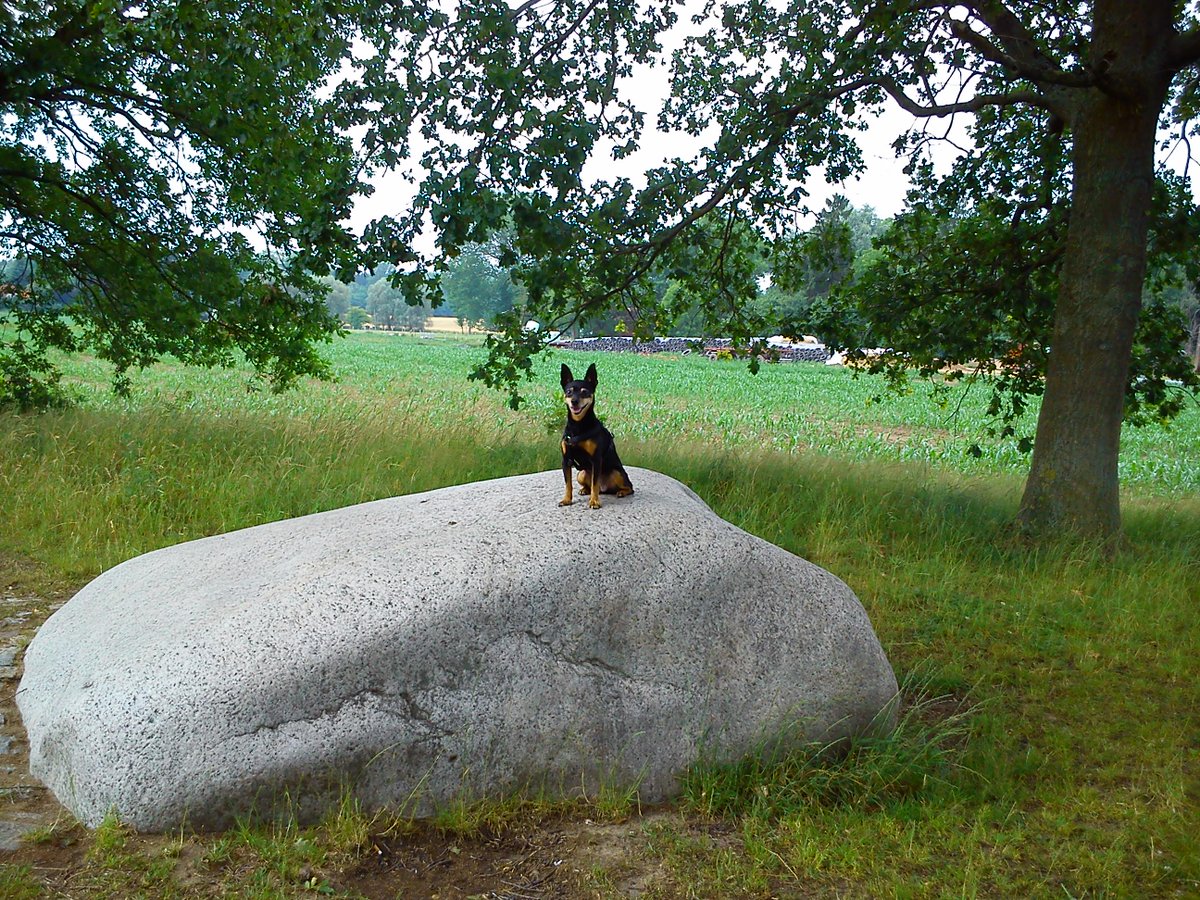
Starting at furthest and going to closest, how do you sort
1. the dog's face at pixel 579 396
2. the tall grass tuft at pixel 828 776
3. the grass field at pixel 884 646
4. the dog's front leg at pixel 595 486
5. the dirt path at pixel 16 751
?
1. the dog's front leg at pixel 595 486
2. the dog's face at pixel 579 396
3. the tall grass tuft at pixel 828 776
4. the dirt path at pixel 16 751
5. the grass field at pixel 884 646

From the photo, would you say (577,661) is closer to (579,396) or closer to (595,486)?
(595,486)

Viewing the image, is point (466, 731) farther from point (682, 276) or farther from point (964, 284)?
point (964, 284)

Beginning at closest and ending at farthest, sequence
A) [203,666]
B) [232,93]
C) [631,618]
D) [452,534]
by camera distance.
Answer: [203,666]
[631,618]
[452,534]
[232,93]

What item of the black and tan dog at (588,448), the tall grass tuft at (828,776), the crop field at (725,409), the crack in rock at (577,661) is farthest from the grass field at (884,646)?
the black and tan dog at (588,448)

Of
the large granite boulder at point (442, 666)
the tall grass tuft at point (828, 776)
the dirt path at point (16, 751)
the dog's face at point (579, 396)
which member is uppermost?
the dog's face at point (579, 396)

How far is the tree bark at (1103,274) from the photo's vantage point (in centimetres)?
838

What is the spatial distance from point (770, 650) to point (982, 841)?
1270 millimetres

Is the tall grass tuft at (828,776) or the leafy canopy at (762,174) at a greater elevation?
the leafy canopy at (762,174)

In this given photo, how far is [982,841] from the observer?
395 centimetres

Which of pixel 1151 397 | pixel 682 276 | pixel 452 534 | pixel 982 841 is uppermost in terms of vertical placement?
pixel 682 276

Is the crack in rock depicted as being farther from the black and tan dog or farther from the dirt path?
the dirt path

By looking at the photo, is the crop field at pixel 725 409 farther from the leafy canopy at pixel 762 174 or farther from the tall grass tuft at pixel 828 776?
the tall grass tuft at pixel 828 776

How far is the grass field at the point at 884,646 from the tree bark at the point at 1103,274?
27.9 inches

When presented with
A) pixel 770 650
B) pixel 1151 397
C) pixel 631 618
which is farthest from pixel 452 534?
pixel 1151 397
